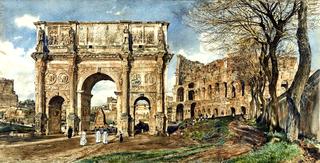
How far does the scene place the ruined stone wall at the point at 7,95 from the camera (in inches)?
1169

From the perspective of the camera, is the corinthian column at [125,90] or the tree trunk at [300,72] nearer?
the tree trunk at [300,72]

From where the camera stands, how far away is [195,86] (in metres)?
50.5

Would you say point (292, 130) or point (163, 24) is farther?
point (163, 24)

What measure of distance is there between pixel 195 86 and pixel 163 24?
2313cm

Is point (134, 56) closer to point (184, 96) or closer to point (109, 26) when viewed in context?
point (109, 26)

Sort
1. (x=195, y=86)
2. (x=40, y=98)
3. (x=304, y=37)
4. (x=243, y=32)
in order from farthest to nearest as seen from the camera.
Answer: (x=195, y=86) → (x=40, y=98) → (x=243, y=32) → (x=304, y=37)

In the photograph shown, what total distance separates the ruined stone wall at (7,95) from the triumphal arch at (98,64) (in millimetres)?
2684

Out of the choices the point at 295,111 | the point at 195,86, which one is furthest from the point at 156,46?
the point at 195,86

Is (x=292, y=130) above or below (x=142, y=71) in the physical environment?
below

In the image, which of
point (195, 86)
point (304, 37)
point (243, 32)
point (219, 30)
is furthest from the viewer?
point (195, 86)

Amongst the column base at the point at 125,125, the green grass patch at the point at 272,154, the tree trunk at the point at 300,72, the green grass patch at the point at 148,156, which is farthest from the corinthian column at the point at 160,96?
the green grass patch at the point at 272,154

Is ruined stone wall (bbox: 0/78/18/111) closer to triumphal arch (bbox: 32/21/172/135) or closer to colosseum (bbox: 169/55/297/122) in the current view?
triumphal arch (bbox: 32/21/172/135)

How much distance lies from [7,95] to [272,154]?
1119 inches

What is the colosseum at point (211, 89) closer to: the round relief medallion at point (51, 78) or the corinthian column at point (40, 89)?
the round relief medallion at point (51, 78)
